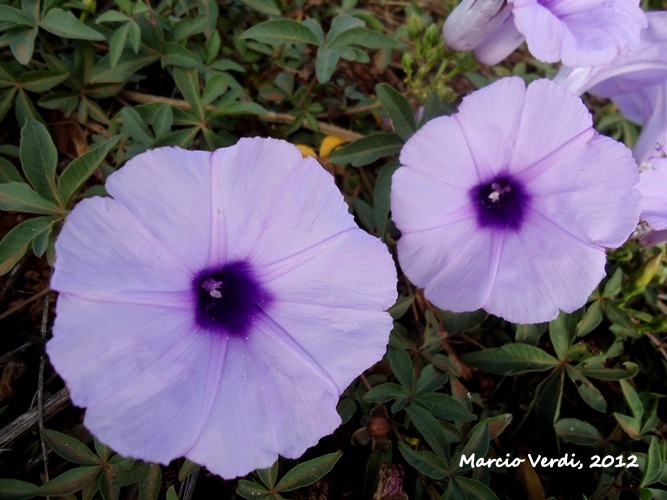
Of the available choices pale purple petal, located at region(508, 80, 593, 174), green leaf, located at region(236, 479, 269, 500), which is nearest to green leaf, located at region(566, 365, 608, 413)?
pale purple petal, located at region(508, 80, 593, 174)

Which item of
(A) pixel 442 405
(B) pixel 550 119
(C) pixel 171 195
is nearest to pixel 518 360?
(A) pixel 442 405

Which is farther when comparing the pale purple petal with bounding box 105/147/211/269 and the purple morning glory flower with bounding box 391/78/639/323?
the purple morning glory flower with bounding box 391/78/639/323

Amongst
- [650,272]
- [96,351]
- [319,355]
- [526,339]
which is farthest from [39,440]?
[650,272]

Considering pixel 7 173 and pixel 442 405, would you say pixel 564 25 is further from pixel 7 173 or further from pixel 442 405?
pixel 7 173

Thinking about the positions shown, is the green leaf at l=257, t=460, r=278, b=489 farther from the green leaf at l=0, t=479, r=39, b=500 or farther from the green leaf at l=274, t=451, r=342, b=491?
the green leaf at l=0, t=479, r=39, b=500

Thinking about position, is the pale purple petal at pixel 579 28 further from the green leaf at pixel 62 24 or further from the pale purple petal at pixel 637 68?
the green leaf at pixel 62 24

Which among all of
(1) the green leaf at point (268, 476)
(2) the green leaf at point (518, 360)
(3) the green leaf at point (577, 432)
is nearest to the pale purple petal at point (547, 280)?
(2) the green leaf at point (518, 360)
